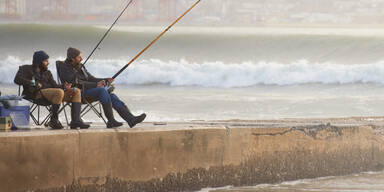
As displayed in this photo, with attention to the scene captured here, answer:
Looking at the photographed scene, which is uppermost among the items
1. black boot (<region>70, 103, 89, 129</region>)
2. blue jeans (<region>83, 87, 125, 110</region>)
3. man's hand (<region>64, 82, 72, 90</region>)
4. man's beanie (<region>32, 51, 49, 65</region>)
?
man's beanie (<region>32, 51, 49, 65</region>)

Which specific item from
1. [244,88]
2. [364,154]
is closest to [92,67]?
[244,88]

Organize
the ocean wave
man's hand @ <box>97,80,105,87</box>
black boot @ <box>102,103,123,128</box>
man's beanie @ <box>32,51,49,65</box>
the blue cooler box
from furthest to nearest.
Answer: the ocean wave → man's hand @ <box>97,80,105,87</box> → black boot @ <box>102,103,123,128</box> → man's beanie @ <box>32,51,49,65</box> → the blue cooler box

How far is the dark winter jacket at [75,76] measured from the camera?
7.66 metres

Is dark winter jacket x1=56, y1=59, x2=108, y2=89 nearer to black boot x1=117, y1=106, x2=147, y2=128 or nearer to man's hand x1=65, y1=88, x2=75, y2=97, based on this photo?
man's hand x1=65, y1=88, x2=75, y2=97

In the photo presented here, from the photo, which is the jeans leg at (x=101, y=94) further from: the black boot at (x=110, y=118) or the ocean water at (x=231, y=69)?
the ocean water at (x=231, y=69)

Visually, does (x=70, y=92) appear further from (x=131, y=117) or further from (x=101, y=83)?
(x=131, y=117)

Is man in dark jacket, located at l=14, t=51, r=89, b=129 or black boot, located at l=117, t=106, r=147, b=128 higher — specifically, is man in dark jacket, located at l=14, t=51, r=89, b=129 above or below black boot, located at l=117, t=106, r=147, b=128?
above

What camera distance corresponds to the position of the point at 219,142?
7352 millimetres

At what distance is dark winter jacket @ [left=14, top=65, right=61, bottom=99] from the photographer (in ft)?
23.8

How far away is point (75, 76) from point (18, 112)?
82 cm

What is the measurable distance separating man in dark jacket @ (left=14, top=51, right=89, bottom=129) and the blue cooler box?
225 millimetres

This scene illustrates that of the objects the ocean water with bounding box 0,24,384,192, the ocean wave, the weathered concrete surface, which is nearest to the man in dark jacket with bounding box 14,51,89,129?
the weathered concrete surface

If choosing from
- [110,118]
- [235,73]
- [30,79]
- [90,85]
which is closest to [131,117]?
[110,118]

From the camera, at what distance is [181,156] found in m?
7.08
